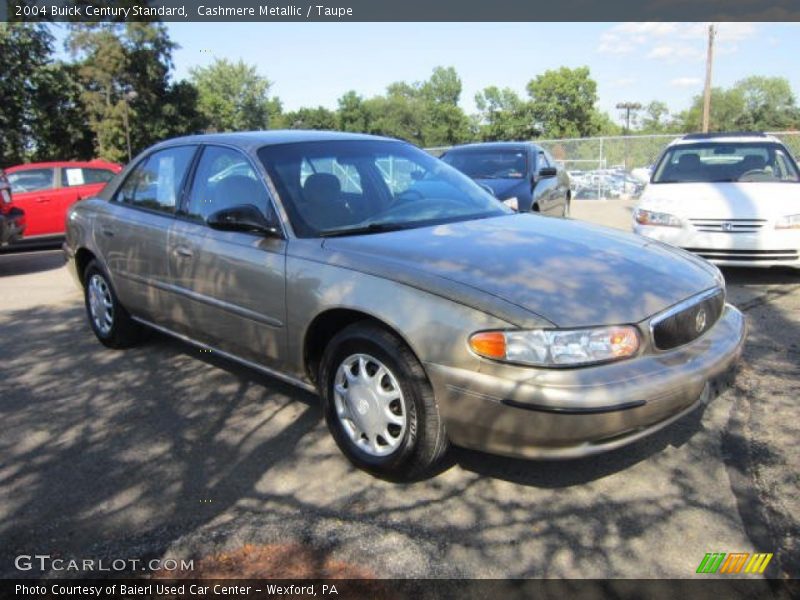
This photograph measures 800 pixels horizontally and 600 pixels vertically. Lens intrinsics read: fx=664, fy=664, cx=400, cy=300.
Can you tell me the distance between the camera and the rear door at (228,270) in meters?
3.49

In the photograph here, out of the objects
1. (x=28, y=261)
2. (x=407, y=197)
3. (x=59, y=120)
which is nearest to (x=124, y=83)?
(x=59, y=120)

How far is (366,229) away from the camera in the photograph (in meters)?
3.51

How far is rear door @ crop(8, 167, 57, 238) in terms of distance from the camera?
11.4 meters

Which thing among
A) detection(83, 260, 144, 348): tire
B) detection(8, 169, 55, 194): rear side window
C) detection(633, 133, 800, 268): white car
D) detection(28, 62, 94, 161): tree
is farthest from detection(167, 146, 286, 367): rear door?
detection(28, 62, 94, 161): tree

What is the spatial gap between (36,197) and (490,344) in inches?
445

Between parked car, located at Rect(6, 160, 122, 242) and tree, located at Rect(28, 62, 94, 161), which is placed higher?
tree, located at Rect(28, 62, 94, 161)

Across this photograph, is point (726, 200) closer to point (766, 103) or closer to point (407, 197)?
point (407, 197)

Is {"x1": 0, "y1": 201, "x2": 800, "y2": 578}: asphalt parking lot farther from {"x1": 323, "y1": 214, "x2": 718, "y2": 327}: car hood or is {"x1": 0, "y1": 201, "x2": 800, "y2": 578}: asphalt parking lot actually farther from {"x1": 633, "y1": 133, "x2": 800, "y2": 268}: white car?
{"x1": 633, "y1": 133, "x2": 800, "y2": 268}: white car

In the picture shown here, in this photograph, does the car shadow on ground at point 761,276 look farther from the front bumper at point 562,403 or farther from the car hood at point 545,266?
the front bumper at point 562,403

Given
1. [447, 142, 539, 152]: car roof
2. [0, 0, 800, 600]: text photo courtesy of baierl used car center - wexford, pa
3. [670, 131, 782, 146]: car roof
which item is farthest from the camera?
[447, 142, 539, 152]: car roof

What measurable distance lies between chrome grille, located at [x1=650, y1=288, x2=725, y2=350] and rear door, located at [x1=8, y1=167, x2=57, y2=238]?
11391 millimetres

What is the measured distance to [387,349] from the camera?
9.41 ft

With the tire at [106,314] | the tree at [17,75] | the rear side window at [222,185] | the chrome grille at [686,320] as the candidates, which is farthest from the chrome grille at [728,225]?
the tree at [17,75]

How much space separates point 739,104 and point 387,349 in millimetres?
91684
